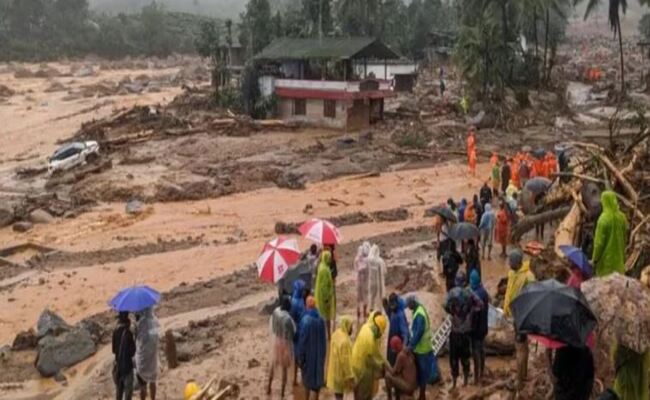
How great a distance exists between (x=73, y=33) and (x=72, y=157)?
81.2 metres

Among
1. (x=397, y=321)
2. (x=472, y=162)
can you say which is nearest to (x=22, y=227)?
(x=472, y=162)

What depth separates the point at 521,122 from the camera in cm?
4141

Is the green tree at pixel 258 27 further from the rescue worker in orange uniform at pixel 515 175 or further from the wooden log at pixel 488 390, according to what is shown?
the wooden log at pixel 488 390

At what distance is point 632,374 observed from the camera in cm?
727

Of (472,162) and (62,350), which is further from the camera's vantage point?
(472,162)

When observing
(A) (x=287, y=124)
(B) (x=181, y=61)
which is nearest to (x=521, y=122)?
(A) (x=287, y=124)

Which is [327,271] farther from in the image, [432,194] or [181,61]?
[181,61]

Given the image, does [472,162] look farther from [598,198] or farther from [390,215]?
[598,198]

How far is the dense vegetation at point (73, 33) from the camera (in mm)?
102381

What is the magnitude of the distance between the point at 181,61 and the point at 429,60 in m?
39.4

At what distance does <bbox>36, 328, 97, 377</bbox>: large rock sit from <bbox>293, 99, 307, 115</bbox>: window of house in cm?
2951

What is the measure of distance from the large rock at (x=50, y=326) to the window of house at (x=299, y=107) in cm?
2904

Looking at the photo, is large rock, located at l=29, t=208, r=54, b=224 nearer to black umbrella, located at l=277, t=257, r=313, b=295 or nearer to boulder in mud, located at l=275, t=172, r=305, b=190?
boulder in mud, located at l=275, t=172, r=305, b=190

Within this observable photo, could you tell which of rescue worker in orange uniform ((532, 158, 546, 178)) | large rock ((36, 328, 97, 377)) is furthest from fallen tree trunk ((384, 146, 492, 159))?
large rock ((36, 328, 97, 377))
